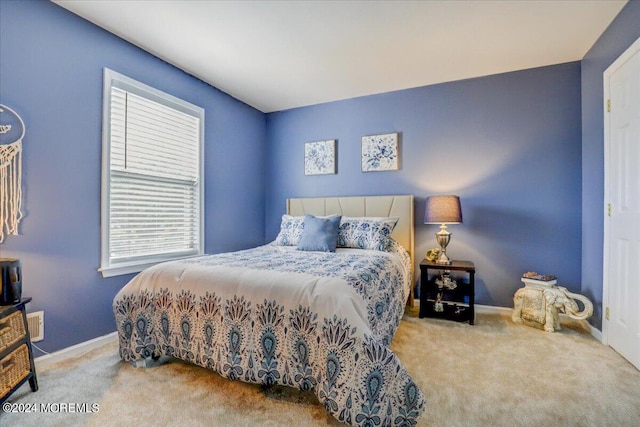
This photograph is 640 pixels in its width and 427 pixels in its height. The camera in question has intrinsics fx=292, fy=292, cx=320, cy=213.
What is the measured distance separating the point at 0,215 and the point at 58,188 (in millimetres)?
359

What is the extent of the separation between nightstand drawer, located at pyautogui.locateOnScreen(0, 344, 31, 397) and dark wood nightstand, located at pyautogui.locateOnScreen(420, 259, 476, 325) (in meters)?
2.98

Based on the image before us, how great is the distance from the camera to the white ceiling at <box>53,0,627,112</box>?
2111 millimetres

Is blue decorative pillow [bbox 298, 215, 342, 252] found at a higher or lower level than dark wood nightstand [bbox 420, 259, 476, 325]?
higher

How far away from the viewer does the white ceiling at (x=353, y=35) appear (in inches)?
83.1

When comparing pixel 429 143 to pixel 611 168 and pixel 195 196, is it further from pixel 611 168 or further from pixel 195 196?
pixel 195 196

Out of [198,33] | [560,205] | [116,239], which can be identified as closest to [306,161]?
[198,33]

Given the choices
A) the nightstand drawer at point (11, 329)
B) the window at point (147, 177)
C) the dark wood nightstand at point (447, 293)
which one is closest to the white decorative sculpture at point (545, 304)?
the dark wood nightstand at point (447, 293)

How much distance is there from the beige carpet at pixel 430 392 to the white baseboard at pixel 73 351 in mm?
97

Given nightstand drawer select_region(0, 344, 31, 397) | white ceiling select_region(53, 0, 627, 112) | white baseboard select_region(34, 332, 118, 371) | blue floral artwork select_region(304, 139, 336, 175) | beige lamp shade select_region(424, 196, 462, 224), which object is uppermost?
white ceiling select_region(53, 0, 627, 112)

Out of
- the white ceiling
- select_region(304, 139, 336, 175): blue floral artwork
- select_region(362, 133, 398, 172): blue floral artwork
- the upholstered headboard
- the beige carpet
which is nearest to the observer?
the beige carpet

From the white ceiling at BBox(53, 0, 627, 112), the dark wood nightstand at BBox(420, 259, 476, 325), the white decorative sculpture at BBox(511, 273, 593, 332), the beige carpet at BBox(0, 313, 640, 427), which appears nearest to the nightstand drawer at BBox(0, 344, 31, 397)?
the beige carpet at BBox(0, 313, 640, 427)

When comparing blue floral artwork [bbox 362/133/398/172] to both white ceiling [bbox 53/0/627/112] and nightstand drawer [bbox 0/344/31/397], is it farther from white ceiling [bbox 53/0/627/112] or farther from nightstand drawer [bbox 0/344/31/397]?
nightstand drawer [bbox 0/344/31/397]

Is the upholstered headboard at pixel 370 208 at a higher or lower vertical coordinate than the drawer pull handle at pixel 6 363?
higher

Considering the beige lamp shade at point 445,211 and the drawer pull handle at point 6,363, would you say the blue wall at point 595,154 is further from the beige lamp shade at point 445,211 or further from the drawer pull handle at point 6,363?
the drawer pull handle at point 6,363
